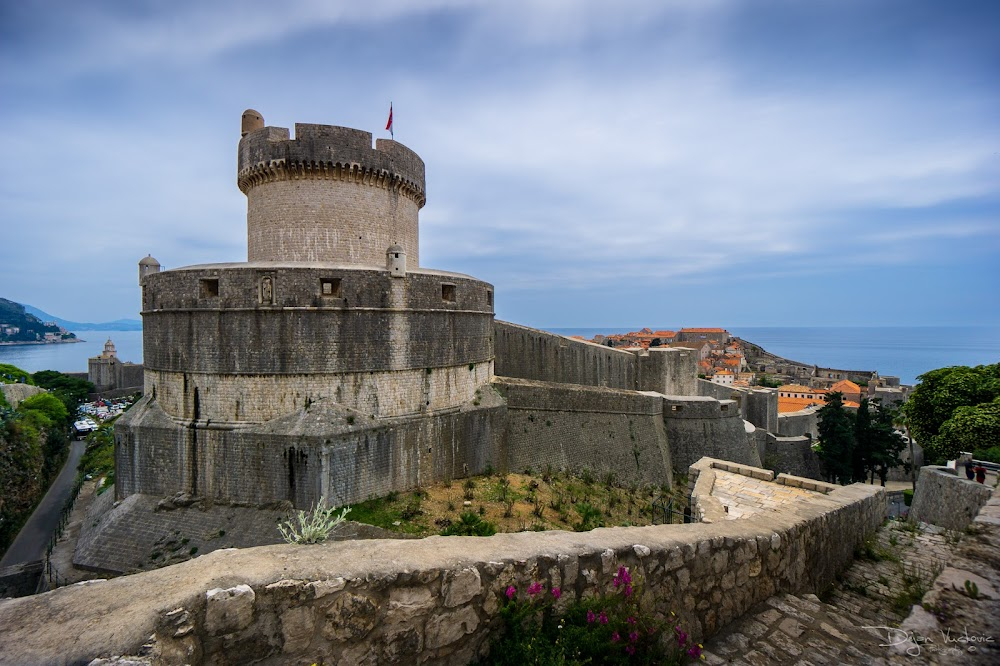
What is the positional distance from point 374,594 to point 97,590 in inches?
54.7

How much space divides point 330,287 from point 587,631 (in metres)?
9.63

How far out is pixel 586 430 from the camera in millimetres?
15961

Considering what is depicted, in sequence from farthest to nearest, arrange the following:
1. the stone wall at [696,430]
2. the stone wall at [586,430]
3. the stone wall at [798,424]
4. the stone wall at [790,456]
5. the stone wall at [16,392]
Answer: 1. the stone wall at [798,424]
2. the stone wall at [16,392]
3. the stone wall at [790,456]
4. the stone wall at [696,430]
5. the stone wall at [586,430]

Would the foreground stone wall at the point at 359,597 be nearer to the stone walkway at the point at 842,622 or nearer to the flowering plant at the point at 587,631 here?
the flowering plant at the point at 587,631

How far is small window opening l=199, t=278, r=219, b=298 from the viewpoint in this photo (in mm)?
10867

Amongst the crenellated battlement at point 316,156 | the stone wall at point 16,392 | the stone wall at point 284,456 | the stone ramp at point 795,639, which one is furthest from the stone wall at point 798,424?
the stone wall at point 16,392

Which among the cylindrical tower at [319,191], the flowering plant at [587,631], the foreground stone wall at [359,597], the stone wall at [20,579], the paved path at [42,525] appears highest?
the cylindrical tower at [319,191]

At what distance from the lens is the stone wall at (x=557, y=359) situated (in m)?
17.4

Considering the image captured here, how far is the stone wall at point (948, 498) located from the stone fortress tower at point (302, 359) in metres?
11.1

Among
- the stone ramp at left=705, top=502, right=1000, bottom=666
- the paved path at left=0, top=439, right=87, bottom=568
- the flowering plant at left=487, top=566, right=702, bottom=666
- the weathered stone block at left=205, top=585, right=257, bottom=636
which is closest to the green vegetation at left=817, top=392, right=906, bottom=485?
the stone ramp at left=705, top=502, right=1000, bottom=666

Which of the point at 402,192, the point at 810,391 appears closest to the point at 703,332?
the point at 810,391

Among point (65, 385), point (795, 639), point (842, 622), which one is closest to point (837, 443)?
point (842, 622)

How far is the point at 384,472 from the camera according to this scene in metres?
11.0

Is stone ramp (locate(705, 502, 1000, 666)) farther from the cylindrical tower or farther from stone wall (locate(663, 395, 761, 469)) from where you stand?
stone wall (locate(663, 395, 761, 469))
